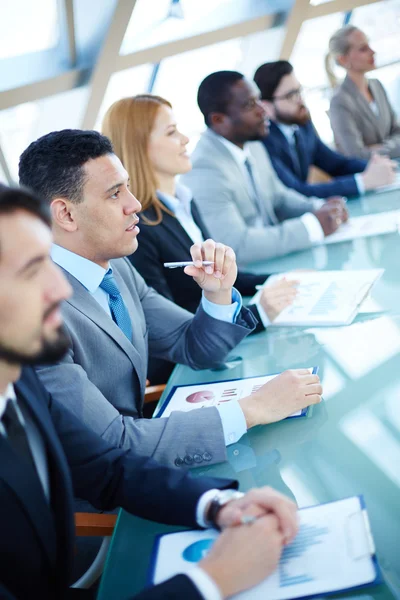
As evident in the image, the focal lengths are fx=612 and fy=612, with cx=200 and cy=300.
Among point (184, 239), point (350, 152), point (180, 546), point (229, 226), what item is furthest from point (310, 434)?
point (350, 152)

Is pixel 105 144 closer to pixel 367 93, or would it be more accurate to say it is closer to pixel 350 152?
pixel 350 152

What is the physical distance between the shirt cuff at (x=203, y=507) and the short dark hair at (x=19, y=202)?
557 millimetres

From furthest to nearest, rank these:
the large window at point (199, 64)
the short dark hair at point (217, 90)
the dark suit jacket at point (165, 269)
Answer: the large window at point (199, 64) → the short dark hair at point (217, 90) → the dark suit jacket at point (165, 269)

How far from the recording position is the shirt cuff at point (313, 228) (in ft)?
9.12

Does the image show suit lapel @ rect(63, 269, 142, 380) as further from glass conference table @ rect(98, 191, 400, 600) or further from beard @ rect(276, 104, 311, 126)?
beard @ rect(276, 104, 311, 126)

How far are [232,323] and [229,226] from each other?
1155 millimetres

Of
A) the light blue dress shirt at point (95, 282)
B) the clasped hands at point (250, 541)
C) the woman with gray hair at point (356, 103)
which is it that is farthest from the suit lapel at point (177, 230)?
the woman with gray hair at point (356, 103)

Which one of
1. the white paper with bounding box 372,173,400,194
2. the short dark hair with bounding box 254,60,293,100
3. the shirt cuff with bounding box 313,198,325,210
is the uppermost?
the short dark hair with bounding box 254,60,293,100

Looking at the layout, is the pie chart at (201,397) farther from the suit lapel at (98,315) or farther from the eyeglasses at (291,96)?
the eyeglasses at (291,96)

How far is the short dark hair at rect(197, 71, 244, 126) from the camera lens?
3.31 m

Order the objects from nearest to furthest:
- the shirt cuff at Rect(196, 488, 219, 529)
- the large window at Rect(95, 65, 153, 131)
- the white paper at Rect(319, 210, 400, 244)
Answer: the shirt cuff at Rect(196, 488, 219, 529) < the white paper at Rect(319, 210, 400, 244) < the large window at Rect(95, 65, 153, 131)

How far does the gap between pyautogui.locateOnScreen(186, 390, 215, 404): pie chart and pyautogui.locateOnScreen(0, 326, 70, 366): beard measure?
73cm

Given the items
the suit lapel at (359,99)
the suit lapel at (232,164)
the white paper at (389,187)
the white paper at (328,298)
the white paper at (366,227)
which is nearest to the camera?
the white paper at (328,298)

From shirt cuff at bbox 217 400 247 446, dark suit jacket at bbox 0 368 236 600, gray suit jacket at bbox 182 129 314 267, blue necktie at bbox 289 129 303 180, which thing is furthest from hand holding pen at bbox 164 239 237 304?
blue necktie at bbox 289 129 303 180
